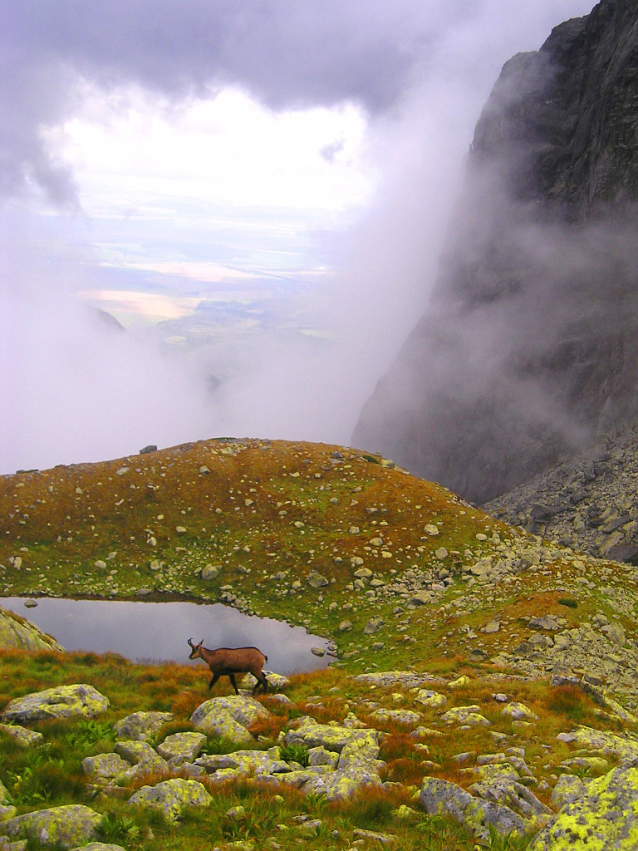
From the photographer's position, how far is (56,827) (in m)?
7.87

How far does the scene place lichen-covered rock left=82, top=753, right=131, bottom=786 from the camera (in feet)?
33.2

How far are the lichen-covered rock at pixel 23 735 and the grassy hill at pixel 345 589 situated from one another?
110cm

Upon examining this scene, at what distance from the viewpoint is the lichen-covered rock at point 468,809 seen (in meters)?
8.09

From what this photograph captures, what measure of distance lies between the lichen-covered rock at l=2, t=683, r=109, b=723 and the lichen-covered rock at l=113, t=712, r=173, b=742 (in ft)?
3.83

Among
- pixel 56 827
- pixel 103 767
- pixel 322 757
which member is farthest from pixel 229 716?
pixel 56 827

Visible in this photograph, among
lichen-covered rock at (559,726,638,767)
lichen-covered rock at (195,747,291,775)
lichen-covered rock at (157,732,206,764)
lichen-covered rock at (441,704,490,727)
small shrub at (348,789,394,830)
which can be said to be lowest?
lichen-covered rock at (157,732,206,764)

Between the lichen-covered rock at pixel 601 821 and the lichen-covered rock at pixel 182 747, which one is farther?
the lichen-covered rock at pixel 182 747

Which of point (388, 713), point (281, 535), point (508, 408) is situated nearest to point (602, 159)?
point (508, 408)

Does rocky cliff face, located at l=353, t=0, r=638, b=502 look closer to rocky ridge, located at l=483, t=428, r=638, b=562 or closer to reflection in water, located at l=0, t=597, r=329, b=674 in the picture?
rocky ridge, located at l=483, t=428, r=638, b=562

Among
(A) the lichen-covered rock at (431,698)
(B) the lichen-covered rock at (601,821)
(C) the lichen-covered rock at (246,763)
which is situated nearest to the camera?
(B) the lichen-covered rock at (601,821)

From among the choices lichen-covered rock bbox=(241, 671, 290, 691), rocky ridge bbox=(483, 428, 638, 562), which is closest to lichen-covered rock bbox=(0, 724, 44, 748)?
lichen-covered rock bbox=(241, 671, 290, 691)

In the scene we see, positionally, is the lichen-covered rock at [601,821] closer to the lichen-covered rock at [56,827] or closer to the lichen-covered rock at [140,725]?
the lichen-covered rock at [56,827]

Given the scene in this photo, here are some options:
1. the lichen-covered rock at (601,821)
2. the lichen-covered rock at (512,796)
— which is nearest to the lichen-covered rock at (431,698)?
the lichen-covered rock at (512,796)

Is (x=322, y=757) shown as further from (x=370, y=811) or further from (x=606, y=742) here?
(x=606, y=742)
